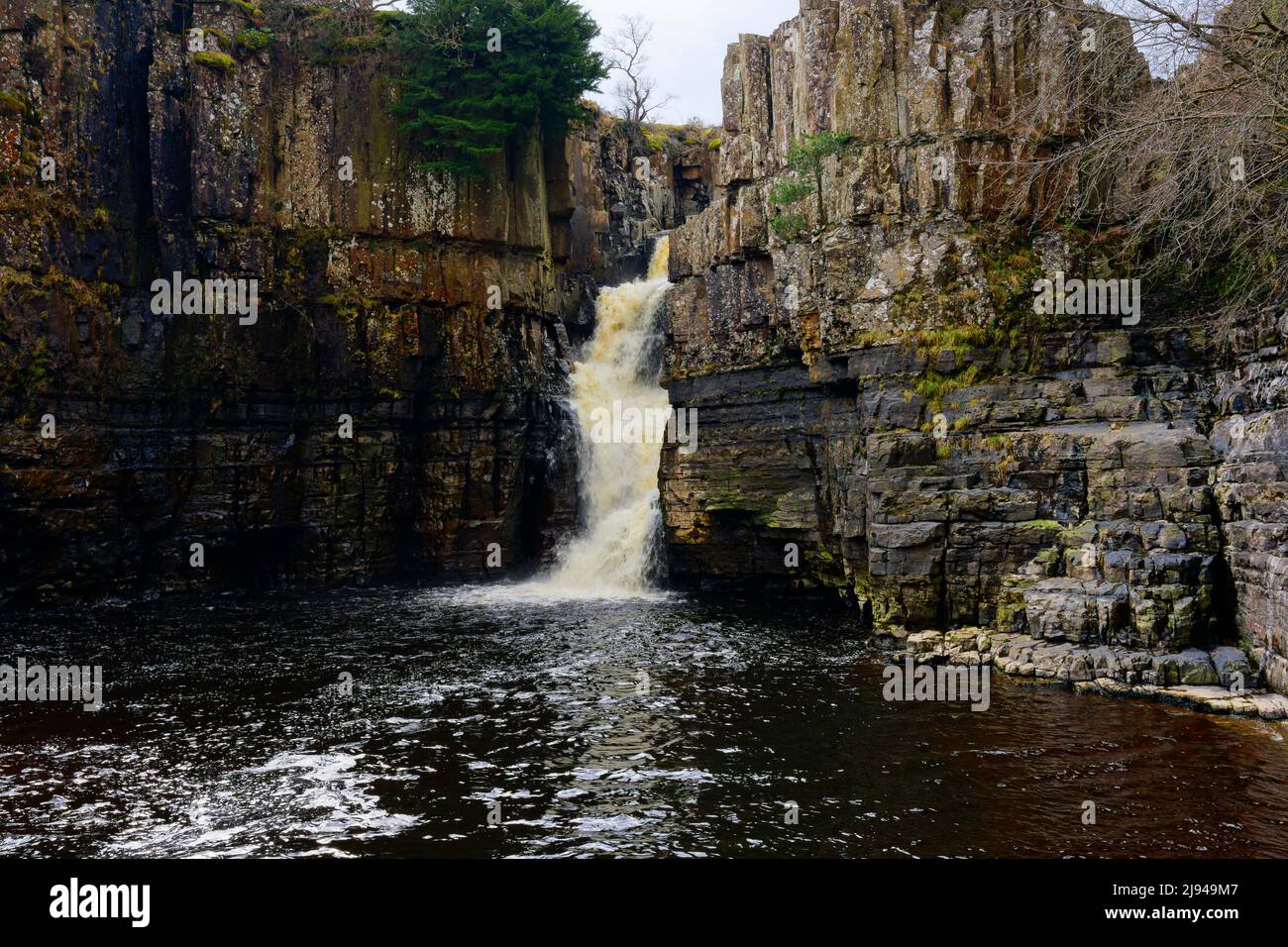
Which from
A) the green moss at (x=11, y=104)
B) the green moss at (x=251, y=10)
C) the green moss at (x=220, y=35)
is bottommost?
the green moss at (x=11, y=104)

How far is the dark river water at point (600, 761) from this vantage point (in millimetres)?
10570

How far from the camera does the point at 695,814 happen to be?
1133 centimetres

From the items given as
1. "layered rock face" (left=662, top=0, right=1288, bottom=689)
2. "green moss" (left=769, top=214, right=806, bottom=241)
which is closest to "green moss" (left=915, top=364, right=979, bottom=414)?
"layered rock face" (left=662, top=0, right=1288, bottom=689)

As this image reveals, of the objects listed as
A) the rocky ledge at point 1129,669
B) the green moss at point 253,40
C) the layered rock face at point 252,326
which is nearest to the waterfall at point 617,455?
the layered rock face at point 252,326

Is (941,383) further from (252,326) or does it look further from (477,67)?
(252,326)

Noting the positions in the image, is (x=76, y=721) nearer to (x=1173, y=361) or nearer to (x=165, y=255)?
(x=165, y=255)

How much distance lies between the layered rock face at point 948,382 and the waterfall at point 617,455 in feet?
6.34

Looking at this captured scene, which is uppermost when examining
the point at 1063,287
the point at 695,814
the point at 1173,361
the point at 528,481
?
the point at 1063,287

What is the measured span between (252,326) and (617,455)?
12141 mm

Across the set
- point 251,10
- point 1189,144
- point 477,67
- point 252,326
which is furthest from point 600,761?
point 251,10

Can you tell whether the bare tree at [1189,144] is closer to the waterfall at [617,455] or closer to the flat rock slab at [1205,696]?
the flat rock slab at [1205,696]

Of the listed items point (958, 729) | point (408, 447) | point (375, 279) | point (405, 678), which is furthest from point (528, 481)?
point (958, 729)

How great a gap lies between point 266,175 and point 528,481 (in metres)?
12.7

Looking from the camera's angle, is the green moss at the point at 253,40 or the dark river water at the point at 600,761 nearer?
the dark river water at the point at 600,761
